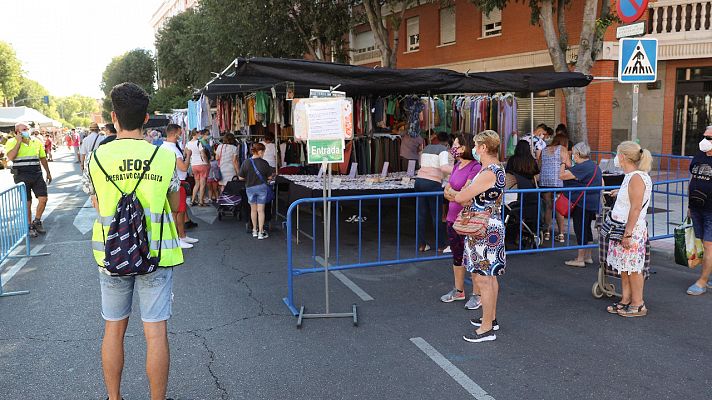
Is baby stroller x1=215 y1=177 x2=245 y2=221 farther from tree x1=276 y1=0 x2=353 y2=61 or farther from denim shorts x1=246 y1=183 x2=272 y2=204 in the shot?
tree x1=276 y1=0 x2=353 y2=61

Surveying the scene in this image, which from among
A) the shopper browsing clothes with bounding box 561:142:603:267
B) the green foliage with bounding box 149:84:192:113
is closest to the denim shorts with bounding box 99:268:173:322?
the shopper browsing clothes with bounding box 561:142:603:267

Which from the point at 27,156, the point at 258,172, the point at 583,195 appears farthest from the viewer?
the point at 27,156

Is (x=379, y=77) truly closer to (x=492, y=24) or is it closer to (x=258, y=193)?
(x=258, y=193)

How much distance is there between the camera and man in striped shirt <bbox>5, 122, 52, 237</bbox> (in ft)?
31.3

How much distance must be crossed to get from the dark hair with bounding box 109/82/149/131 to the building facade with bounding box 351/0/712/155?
42.5ft

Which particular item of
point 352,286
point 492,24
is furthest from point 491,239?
point 492,24

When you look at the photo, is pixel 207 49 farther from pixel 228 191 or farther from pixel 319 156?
pixel 319 156

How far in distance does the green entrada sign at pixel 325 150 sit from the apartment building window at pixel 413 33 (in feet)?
66.6

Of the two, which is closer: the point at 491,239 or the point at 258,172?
the point at 491,239

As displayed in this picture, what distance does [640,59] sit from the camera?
7.87m

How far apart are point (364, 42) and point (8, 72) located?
5136 cm

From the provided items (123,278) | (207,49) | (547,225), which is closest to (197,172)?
(547,225)

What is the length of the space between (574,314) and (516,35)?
619 inches

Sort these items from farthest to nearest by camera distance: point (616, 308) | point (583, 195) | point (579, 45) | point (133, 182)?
point (579, 45) < point (583, 195) < point (616, 308) < point (133, 182)
